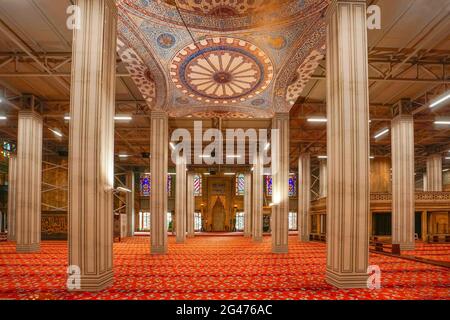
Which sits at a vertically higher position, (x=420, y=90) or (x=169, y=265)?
(x=420, y=90)

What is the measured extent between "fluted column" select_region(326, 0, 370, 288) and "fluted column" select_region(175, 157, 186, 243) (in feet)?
38.5

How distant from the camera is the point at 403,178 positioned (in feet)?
44.7

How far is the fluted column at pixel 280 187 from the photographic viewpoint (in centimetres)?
1225

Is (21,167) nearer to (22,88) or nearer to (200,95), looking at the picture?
(22,88)

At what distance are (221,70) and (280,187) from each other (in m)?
4.26

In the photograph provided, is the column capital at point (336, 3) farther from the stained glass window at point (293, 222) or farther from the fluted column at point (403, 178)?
the stained glass window at point (293, 222)

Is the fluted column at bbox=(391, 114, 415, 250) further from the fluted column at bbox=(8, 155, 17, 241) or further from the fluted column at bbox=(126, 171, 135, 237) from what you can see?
the fluted column at bbox=(8, 155, 17, 241)

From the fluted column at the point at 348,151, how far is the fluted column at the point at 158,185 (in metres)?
6.90

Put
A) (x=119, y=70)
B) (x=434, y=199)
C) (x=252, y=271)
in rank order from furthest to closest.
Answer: (x=434, y=199)
(x=119, y=70)
(x=252, y=271)

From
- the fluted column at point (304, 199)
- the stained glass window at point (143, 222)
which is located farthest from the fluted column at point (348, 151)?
the stained glass window at point (143, 222)

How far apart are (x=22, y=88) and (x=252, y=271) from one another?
30.9ft

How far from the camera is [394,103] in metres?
13.9

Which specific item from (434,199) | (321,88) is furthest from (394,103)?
(434,199)

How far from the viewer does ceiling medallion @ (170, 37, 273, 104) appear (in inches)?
362
